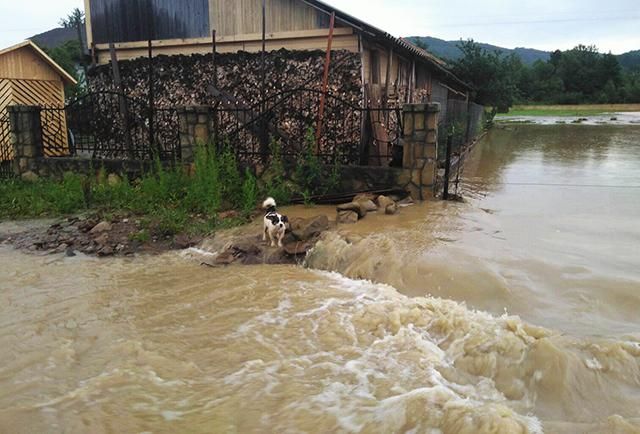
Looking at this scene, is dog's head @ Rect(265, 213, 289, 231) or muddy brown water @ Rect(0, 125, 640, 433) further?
dog's head @ Rect(265, 213, 289, 231)

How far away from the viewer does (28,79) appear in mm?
12883

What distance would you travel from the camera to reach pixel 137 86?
1227cm

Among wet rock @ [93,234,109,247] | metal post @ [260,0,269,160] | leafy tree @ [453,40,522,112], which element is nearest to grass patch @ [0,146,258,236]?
wet rock @ [93,234,109,247]

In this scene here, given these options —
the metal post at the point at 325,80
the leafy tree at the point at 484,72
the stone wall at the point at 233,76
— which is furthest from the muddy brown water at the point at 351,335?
the leafy tree at the point at 484,72

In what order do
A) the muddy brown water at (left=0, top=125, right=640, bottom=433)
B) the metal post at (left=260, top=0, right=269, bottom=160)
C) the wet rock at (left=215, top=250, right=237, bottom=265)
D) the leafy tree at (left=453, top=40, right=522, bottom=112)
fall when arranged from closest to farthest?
the muddy brown water at (left=0, top=125, right=640, bottom=433), the wet rock at (left=215, top=250, right=237, bottom=265), the metal post at (left=260, top=0, right=269, bottom=160), the leafy tree at (left=453, top=40, right=522, bottom=112)

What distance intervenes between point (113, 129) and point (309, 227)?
809 cm

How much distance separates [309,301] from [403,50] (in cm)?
798

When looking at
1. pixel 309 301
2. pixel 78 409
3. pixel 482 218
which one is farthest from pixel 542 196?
pixel 78 409

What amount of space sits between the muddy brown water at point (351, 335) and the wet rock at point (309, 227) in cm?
41

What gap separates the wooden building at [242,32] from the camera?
10219mm

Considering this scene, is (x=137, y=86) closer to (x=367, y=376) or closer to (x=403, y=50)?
(x=403, y=50)

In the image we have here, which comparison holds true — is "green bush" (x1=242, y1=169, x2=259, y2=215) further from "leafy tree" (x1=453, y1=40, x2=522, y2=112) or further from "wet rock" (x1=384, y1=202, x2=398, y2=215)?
"leafy tree" (x1=453, y1=40, x2=522, y2=112)

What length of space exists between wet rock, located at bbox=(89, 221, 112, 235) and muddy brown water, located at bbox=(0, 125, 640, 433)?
0.87 meters

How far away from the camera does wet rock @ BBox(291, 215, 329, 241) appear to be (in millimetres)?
6950
